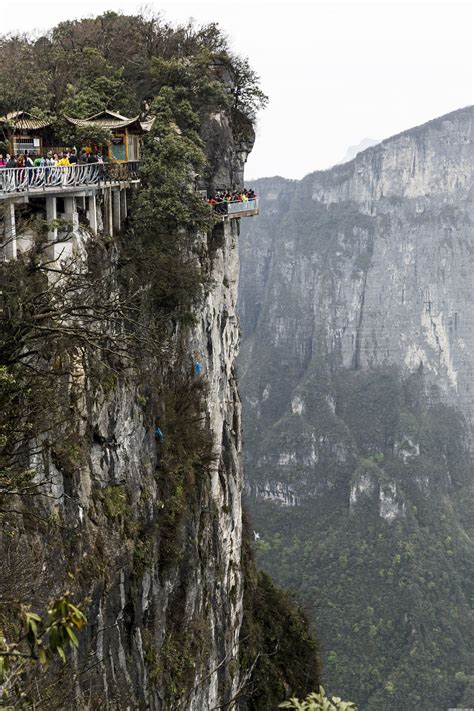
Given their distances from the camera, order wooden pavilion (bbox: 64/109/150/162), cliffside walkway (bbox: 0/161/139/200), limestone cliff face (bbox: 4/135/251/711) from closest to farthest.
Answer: limestone cliff face (bbox: 4/135/251/711), cliffside walkway (bbox: 0/161/139/200), wooden pavilion (bbox: 64/109/150/162)

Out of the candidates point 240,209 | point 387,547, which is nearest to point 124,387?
point 240,209

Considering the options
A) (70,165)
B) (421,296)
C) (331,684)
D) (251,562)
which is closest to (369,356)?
(421,296)

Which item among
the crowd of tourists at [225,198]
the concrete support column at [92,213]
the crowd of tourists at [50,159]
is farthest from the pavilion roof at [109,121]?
the crowd of tourists at [225,198]

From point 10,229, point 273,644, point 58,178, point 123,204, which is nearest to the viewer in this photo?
point 10,229

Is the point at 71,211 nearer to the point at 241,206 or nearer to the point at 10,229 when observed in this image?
the point at 10,229

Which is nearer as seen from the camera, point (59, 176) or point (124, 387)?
point (124, 387)

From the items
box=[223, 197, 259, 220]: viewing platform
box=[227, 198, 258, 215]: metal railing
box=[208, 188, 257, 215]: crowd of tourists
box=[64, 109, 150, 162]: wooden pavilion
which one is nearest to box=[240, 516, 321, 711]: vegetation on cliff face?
box=[223, 197, 259, 220]: viewing platform

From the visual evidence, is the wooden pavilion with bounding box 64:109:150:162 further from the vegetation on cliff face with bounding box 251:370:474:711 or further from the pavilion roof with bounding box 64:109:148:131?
the vegetation on cliff face with bounding box 251:370:474:711
